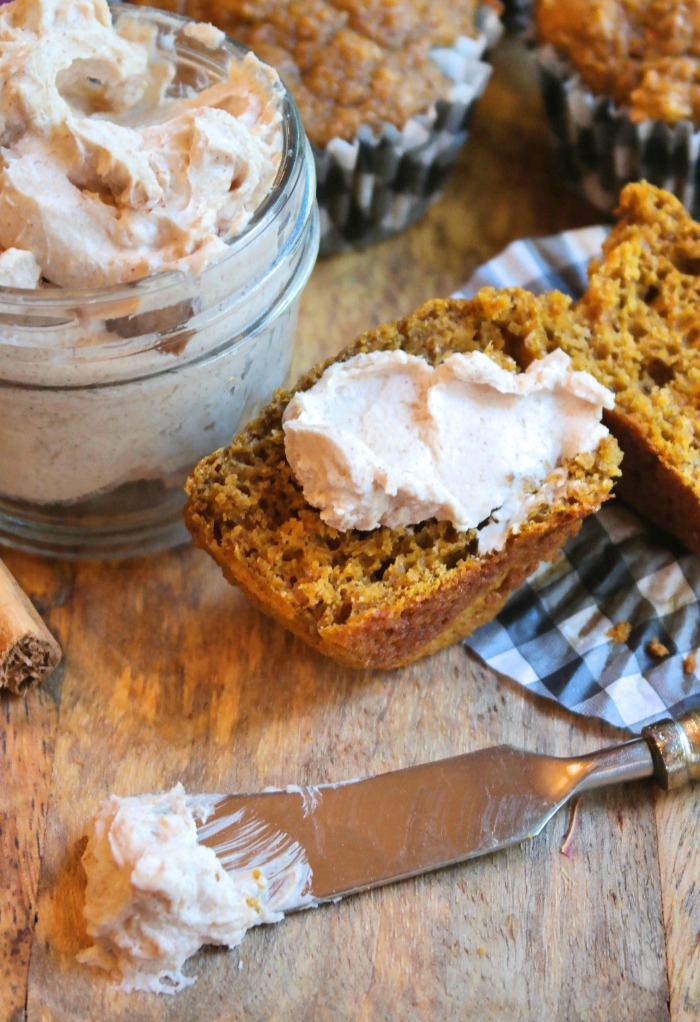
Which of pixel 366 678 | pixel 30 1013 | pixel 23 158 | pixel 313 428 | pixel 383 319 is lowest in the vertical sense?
pixel 30 1013

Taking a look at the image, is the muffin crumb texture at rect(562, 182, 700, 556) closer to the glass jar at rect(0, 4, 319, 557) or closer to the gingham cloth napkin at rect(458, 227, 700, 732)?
the gingham cloth napkin at rect(458, 227, 700, 732)

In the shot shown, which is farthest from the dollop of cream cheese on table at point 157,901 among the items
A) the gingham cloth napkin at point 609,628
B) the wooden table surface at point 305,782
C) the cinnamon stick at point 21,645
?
the gingham cloth napkin at point 609,628

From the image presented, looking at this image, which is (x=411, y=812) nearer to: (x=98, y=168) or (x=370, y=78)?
(x=98, y=168)

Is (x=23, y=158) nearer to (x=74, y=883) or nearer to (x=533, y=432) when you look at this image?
(x=533, y=432)

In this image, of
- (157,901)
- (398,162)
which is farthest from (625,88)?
(157,901)

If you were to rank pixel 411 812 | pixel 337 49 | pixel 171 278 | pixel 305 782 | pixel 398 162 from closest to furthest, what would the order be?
pixel 171 278, pixel 411 812, pixel 305 782, pixel 337 49, pixel 398 162

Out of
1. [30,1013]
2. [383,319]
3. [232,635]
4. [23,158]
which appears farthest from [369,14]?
[30,1013]

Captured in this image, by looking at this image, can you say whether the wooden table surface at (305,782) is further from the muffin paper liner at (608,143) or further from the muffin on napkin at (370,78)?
the muffin paper liner at (608,143)
